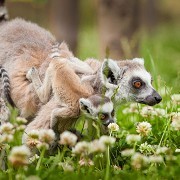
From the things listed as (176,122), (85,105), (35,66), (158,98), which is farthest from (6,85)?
(176,122)

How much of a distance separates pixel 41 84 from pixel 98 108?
0.88 meters

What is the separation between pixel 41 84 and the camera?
480 cm

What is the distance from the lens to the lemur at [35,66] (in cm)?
456

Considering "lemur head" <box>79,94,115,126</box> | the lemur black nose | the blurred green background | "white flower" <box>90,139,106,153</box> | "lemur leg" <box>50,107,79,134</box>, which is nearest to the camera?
"white flower" <box>90,139,106,153</box>

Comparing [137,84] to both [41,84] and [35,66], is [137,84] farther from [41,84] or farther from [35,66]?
[35,66]

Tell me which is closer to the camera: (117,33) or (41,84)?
(41,84)

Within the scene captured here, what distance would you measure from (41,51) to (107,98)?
123cm

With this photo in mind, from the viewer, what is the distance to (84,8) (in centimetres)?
4069

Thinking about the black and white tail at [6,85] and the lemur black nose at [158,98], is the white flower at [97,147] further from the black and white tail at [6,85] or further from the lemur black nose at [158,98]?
the black and white tail at [6,85]

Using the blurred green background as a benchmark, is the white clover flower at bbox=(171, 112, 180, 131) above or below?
below

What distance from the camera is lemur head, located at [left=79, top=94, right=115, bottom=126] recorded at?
406 centimetres

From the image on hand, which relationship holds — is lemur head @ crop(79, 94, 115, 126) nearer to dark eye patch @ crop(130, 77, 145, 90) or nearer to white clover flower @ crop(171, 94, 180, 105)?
dark eye patch @ crop(130, 77, 145, 90)

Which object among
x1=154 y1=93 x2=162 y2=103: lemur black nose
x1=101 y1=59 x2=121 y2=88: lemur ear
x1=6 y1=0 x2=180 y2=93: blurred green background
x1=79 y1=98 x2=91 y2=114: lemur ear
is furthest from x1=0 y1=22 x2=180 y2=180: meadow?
x1=6 y1=0 x2=180 y2=93: blurred green background

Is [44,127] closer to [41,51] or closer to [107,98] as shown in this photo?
[107,98]
